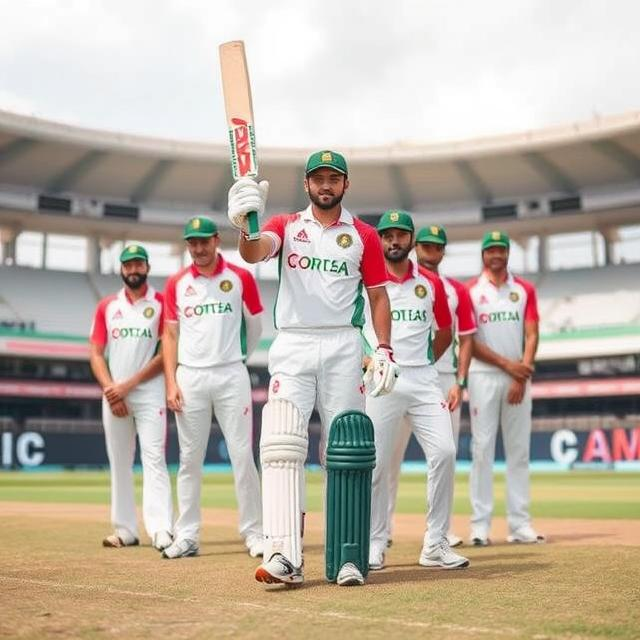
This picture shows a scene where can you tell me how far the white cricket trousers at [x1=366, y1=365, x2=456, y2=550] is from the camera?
5836 mm

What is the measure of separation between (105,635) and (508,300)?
208 inches

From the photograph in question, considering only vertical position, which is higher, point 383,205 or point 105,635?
point 383,205

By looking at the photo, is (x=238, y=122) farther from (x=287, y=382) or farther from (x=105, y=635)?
(x=105, y=635)

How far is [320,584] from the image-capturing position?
4941mm

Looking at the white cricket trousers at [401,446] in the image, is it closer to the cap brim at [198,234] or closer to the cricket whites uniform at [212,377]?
the cricket whites uniform at [212,377]

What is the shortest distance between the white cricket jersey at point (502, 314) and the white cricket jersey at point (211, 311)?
2026 mm

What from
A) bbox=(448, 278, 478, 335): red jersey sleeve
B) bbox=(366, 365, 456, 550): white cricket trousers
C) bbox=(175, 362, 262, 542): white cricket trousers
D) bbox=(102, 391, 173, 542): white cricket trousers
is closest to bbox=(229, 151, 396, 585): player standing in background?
bbox=(366, 365, 456, 550): white cricket trousers

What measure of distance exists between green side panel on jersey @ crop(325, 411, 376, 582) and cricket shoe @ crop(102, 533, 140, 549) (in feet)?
9.40

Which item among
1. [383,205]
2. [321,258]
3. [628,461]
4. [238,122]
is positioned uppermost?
[383,205]

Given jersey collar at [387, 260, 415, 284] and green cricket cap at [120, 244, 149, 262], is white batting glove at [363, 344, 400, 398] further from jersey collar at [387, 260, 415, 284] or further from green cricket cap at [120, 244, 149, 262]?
green cricket cap at [120, 244, 149, 262]

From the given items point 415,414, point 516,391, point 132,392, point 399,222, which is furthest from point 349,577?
point 516,391

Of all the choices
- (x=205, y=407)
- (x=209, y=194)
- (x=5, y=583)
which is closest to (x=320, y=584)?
(x=5, y=583)

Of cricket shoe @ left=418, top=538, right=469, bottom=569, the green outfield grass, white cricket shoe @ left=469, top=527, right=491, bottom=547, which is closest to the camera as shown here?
cricket shoe @ left=418, top=538, right=469, bottom=569

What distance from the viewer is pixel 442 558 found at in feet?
18.9
